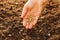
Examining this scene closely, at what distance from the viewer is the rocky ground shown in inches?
66.6

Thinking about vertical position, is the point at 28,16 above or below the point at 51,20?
above

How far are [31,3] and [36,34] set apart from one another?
420mm

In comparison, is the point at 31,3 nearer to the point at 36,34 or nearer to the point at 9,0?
the point at 36,34

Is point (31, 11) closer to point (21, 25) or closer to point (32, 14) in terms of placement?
point (32, 14)

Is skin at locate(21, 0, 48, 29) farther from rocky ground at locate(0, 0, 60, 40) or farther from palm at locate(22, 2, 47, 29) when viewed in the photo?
rocky ground at locate(0, 0, 60, 40)

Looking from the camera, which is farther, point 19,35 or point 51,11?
point 51,11

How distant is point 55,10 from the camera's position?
1988mm

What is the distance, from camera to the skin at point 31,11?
4.50ft

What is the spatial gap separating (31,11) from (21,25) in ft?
1.24

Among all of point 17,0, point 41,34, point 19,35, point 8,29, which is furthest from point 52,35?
point 17,0

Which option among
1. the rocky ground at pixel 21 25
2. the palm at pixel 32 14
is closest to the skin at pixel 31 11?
the palm at pixel 32 14

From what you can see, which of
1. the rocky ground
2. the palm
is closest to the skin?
the palm

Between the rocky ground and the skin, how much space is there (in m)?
0.29

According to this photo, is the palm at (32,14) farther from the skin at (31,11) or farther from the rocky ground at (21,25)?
the rocky ground at (21,25)
